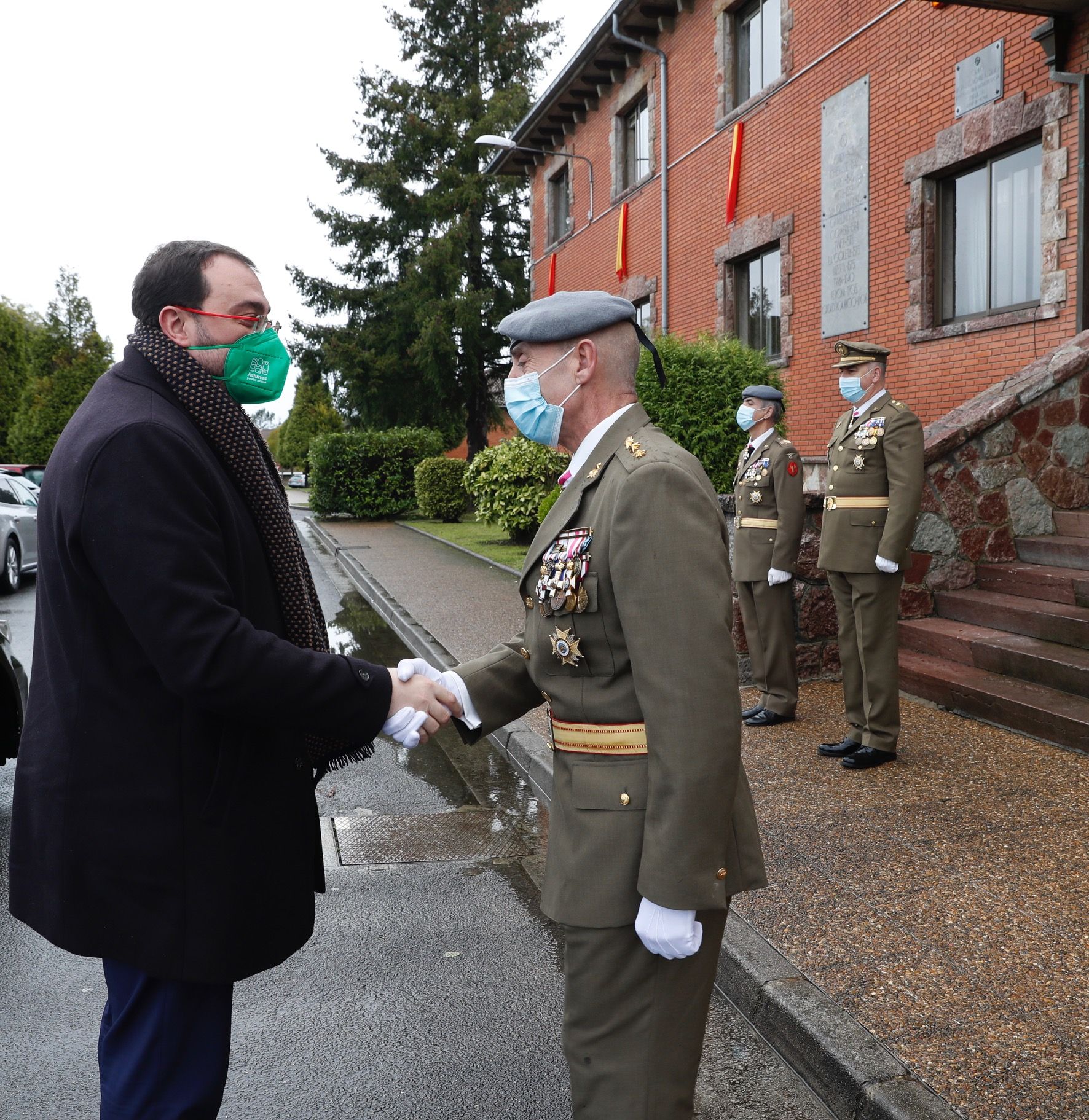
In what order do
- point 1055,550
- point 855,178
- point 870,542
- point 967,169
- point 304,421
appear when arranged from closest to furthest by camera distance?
1. point 870,542
2. point 1055,550
3. point 967,169
4. point 855,178
5. point 304,421

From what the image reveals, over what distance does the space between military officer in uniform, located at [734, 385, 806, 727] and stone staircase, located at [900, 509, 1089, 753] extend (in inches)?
41.5

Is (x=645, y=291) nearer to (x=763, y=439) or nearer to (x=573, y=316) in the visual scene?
(x=763, y=439)

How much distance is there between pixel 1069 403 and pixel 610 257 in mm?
13770

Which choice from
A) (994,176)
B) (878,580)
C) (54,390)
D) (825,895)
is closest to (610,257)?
(994,176)

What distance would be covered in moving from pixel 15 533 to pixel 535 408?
47.3 feet

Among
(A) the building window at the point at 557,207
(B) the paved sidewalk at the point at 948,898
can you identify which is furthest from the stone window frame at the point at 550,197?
(B) the paved sidewalk at the point at 948,898

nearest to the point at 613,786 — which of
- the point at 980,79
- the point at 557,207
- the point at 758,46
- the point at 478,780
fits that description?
the point at 478,780

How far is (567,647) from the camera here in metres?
2.16

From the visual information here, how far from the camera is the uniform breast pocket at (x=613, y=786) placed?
210cm

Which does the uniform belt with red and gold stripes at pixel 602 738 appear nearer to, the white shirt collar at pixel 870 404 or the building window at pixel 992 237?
the white shirt collar at pixel 870 404

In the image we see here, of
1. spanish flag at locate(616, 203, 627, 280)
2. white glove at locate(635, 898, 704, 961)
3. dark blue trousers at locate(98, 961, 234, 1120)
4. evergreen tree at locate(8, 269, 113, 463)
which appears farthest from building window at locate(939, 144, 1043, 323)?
evergreen tree at locate(8, 269, 113, 463)

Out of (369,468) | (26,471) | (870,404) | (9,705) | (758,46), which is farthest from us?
(369,468)

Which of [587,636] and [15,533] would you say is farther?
[15,533]

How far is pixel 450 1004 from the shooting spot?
3.65 metres
